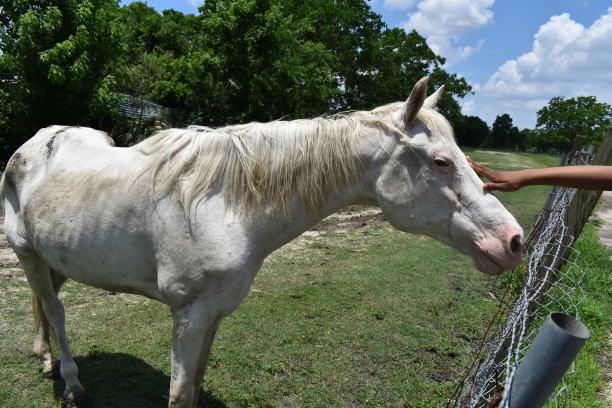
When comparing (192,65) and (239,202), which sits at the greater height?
(192,65)

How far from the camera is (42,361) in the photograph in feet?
11.2

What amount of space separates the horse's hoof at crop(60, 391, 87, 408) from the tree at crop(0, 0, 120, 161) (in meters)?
9.73

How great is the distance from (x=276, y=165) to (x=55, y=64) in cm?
1103

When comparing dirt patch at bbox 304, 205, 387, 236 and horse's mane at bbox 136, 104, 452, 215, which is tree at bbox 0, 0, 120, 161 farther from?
horse's mane at bbox 136, 104, 452, 215

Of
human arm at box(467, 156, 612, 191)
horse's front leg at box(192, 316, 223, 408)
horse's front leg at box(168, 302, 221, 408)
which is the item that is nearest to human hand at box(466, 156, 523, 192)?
human arm at box(467, 156, 612, 191)

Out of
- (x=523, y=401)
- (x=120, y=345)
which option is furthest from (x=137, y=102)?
(x=523, y=401)

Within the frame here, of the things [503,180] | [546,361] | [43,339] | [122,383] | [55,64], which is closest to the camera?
[546,361]

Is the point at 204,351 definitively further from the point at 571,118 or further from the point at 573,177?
the point at 571,118

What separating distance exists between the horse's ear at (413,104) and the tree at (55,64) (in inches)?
430

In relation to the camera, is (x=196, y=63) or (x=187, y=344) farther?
(x=196, y=63)

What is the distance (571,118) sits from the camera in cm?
5372

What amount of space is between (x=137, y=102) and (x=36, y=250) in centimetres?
1465

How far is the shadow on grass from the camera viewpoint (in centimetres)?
313

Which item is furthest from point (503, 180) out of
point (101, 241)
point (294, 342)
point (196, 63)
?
point (196, 63)
